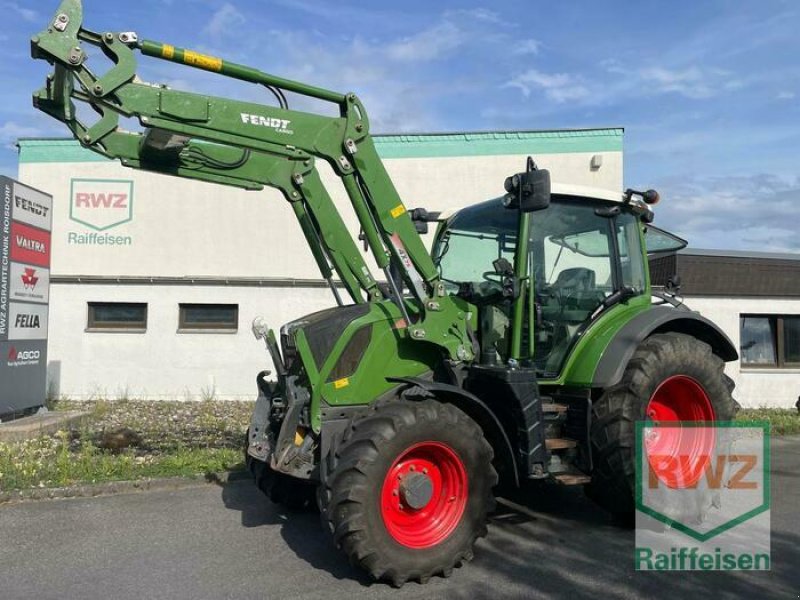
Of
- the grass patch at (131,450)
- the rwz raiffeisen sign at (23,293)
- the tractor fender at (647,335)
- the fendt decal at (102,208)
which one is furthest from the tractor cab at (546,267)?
the fendt decal at (102,208)

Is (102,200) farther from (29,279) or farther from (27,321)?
(27,321)

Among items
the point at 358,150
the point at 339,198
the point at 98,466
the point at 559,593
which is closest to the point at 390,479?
the point at 559,593

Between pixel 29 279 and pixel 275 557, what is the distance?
7.91 m

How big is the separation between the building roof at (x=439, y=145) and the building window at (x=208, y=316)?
3.76 m

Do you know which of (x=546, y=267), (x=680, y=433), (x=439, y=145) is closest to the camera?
(x=546, y=267)

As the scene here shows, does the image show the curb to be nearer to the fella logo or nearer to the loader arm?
the loader arm

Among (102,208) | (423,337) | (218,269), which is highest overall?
(102,208)

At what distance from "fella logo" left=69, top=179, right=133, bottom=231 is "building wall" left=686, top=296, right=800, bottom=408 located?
446 inches

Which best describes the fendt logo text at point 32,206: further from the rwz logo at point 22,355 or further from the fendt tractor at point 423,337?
the fendt tractor at point 423,337

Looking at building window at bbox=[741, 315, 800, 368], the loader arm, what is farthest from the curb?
building window at bbox=[741, 315, 800, 368]

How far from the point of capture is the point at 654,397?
571cm

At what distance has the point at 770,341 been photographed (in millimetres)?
13297

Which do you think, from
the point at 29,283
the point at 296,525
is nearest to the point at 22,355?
the point at 29,283

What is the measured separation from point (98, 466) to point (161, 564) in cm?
279
